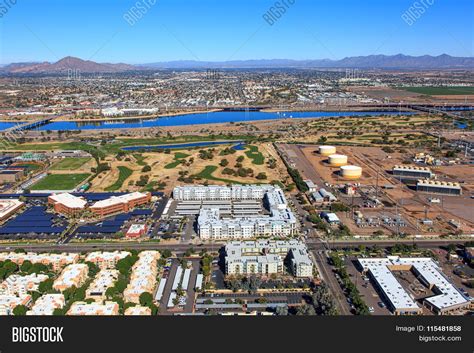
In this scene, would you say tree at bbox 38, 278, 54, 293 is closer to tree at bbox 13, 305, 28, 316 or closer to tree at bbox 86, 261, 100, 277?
tree at bbox 13, 305, 28, 316

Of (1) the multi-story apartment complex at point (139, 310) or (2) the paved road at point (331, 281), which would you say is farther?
(2) the paved road at point (331, 281)

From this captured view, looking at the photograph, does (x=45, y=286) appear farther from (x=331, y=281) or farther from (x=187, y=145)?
(x=187, y=145)

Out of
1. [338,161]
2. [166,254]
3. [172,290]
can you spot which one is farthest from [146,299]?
[338,161]

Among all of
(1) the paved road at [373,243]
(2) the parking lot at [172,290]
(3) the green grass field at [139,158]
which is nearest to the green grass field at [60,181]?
(3) the green grass field at [139,158]

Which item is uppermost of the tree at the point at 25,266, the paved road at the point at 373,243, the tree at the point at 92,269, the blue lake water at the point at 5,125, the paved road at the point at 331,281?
the blue lake water at the point at 5,125

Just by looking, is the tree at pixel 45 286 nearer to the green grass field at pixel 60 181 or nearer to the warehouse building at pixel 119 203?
the warehouse building at pixel 119 203

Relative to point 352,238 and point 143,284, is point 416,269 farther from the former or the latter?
point 143,284

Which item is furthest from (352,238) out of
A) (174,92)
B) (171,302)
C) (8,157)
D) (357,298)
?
(174,92)
